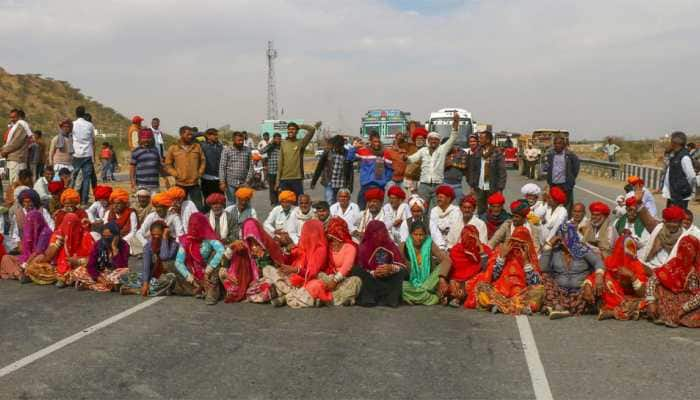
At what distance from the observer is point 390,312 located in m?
7.25

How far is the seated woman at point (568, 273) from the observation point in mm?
7000

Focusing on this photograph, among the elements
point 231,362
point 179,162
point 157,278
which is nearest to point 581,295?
point 231,362

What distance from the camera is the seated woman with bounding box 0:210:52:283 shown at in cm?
878

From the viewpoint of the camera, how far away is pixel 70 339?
609 cm

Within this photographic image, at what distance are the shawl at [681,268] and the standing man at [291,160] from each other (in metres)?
6.07

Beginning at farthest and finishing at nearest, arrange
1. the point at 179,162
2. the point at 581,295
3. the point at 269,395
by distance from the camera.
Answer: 1. the point at 179,162
2. the point at 581,295
3. the point at 269,395

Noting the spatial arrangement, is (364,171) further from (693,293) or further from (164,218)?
(693,293)

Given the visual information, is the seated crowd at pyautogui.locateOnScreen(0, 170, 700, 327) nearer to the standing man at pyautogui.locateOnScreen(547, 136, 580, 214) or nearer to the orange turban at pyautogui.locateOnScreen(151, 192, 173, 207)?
the orange turban at pyautogui.locateOnScreen(151, 192, 173, 207)

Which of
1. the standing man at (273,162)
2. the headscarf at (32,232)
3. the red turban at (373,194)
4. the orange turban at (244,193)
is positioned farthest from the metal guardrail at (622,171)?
the headscarf at (32,232)

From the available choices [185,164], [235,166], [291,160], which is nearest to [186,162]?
[185,164]

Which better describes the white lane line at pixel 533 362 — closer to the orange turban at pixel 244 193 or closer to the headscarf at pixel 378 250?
the headscarf at pixel 378 250

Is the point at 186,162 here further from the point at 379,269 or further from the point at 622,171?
the point at 622,171

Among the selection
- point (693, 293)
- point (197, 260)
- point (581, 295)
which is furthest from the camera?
point (197, 260)

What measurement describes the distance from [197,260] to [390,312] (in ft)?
7.17
